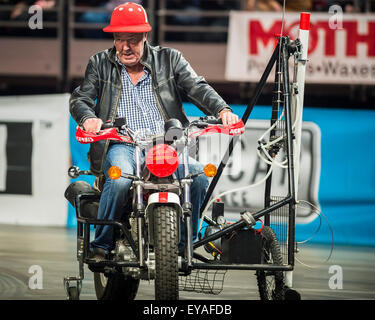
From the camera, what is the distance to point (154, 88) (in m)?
6.45

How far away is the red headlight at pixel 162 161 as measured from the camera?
553cm

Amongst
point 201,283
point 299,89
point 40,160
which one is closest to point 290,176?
point 299,89

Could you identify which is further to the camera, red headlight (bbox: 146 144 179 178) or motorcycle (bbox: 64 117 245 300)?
red headlight (bbox: 146 144 179 178)

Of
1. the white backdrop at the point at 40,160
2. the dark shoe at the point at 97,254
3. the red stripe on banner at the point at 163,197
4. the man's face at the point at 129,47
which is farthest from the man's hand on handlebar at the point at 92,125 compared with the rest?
the white backdrop at the point at 40,160

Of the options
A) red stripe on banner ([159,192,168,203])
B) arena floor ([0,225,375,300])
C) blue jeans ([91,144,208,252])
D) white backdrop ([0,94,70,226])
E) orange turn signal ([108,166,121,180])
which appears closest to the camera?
red stripe on banner ([159,192,168,203])

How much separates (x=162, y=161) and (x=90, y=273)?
298 cm

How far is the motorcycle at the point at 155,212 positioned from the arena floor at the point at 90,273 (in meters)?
→ 1.12

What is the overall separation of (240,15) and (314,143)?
9.69 feet

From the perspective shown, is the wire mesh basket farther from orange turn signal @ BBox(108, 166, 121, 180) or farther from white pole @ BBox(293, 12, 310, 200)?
white pole @ BBox(293, 12, 310, 200)

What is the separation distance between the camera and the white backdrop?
1101 cm

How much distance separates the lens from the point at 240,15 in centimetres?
1274

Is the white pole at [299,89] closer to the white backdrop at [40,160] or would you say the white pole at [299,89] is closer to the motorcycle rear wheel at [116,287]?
the motorcycle rear wheel at [116,287]

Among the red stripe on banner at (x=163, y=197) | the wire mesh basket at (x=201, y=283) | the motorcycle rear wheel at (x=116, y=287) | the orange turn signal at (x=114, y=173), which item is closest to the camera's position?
the red stripe on banner at (x=163, y=197)
